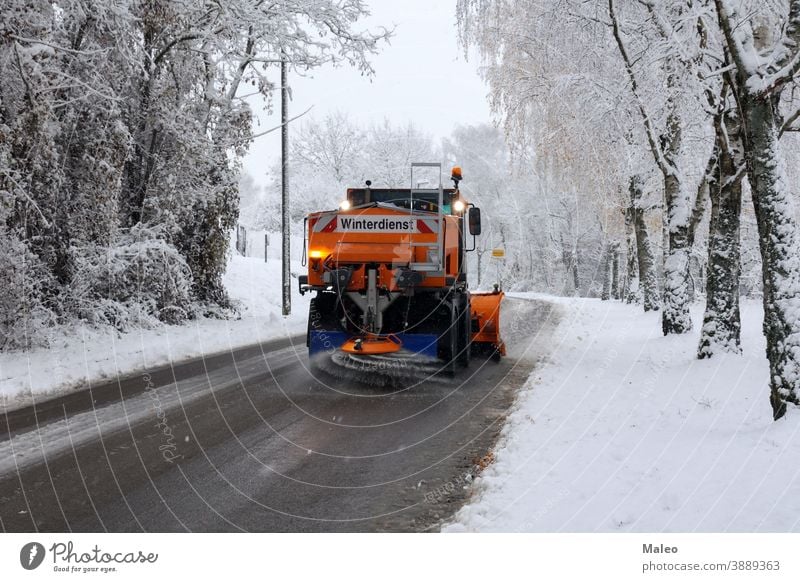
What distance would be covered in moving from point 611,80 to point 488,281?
4724cm

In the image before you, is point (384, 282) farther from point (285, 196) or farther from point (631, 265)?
point (631, 265)

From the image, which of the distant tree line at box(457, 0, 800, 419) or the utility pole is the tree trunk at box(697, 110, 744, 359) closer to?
the distant tree line at box(457, 0, 800, 419)

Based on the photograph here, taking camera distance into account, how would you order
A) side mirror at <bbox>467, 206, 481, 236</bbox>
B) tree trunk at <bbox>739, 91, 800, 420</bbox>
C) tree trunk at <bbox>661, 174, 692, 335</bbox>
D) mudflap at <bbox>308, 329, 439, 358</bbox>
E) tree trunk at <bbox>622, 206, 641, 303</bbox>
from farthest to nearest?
tree trunk at <bbox>622, 206, 641, 303</bbox>, tree trunk at <bbox>661, 174, 692, 335</bbox>, side mirror at <bbox>467, 206, 481, 236</bbox>, mudflap at <bbox>308, 329, 439, 358</bbox>, tree trunk at <bbox>739, 91, 800, 420</bbox>

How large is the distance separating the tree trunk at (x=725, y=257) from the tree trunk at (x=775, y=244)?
11.8 feet

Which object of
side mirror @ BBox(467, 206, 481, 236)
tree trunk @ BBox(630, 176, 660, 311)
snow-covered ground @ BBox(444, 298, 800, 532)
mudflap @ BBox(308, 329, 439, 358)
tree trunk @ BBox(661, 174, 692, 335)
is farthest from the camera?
tree trunk @ BBox(630, 176, 660, 311)

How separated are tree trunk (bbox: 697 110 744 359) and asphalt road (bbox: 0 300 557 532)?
2825 millimetres

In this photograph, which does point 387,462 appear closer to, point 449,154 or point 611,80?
point 611,80

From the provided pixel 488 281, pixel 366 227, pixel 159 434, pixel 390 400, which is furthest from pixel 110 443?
pixel 488 281

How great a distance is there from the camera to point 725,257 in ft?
29.4

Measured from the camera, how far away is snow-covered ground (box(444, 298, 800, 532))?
152 inches

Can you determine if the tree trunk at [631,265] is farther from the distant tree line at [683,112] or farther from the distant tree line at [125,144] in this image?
the distant tree line at [125,144]

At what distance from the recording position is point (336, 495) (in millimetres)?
4688

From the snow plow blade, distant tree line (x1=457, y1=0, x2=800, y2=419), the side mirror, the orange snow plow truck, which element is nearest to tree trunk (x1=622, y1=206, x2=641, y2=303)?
distant tree line (x1=457, y1=0, x2=800, y2=419)

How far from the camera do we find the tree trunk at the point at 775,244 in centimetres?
534
